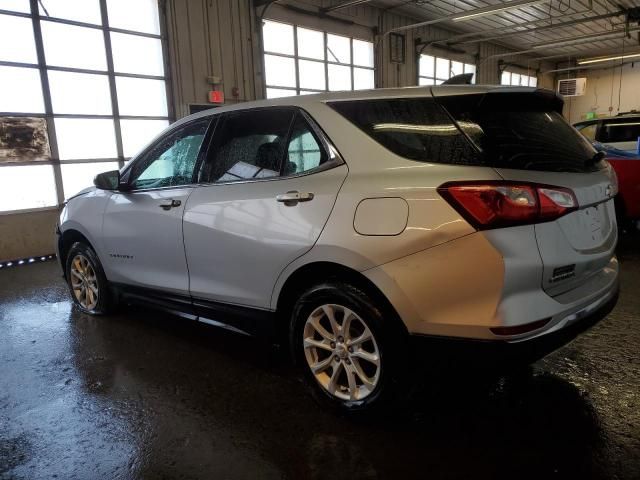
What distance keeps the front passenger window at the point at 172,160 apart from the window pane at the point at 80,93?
4836 mm

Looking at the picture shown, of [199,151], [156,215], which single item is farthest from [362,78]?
[156,215]

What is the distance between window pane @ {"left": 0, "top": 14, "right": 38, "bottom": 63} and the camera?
6477mm

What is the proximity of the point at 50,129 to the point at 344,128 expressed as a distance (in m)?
6.44

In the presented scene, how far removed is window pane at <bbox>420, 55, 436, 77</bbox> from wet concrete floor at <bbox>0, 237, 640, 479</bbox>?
12.0 m

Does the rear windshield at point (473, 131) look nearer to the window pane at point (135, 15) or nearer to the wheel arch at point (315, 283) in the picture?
the wheel arch at point (315, 283)

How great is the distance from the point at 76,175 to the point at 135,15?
2799 mm

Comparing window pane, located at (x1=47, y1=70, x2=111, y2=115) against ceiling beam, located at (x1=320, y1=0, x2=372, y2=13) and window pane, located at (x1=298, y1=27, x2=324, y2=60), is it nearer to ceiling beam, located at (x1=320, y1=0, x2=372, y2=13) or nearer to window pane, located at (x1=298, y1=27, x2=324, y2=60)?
window pane, located at (x1=298, y1=27, x2=324, y2=60)

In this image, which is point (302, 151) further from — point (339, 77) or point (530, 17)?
point (530, 17)

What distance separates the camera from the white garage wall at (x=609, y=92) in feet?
66.4

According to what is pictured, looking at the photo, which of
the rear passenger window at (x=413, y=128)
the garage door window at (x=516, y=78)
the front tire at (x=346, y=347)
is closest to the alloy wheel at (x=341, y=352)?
the front tire at (x=346, y=347)

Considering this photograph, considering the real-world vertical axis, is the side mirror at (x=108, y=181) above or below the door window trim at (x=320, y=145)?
below

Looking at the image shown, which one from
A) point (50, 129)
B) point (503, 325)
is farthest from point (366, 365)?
point (50, 129)

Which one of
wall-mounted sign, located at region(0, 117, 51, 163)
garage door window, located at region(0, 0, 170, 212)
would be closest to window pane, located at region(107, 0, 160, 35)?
garage door window, located at region(0, 0, 170, 212)

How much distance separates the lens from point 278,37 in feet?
32.6
